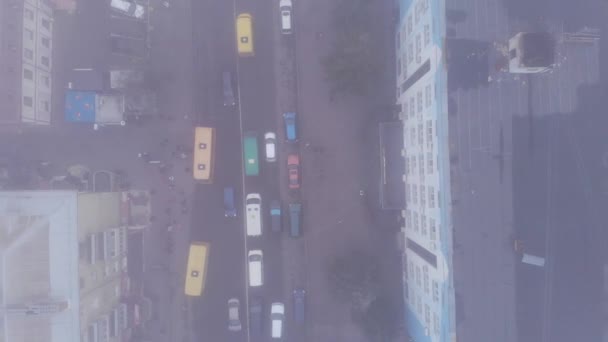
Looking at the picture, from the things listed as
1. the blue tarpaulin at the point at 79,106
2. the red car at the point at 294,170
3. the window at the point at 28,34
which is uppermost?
the window at the point at 28,34

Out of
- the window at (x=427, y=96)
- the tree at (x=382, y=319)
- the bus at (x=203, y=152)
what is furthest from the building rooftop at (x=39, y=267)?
the window at (x=427, y=96)

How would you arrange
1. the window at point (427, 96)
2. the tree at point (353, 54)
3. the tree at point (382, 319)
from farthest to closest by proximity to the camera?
the tree at point (382, 319) < the tree at point (353, 54) < the window at point (427, 96)

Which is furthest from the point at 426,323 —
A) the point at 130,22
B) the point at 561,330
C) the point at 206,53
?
the point at 130,22

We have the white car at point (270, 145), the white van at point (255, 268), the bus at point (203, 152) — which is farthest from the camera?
the white car at point (270, 145)

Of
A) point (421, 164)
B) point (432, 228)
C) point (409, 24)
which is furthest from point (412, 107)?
point (432, 228)

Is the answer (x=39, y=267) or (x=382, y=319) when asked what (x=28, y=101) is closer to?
(x=39, y=267)

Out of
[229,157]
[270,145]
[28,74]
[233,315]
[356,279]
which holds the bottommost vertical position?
[233,315]

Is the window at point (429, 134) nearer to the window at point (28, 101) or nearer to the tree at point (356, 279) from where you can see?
the tree at point (356, 279)

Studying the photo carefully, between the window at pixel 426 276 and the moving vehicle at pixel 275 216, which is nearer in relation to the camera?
the window at pixel 426 276
